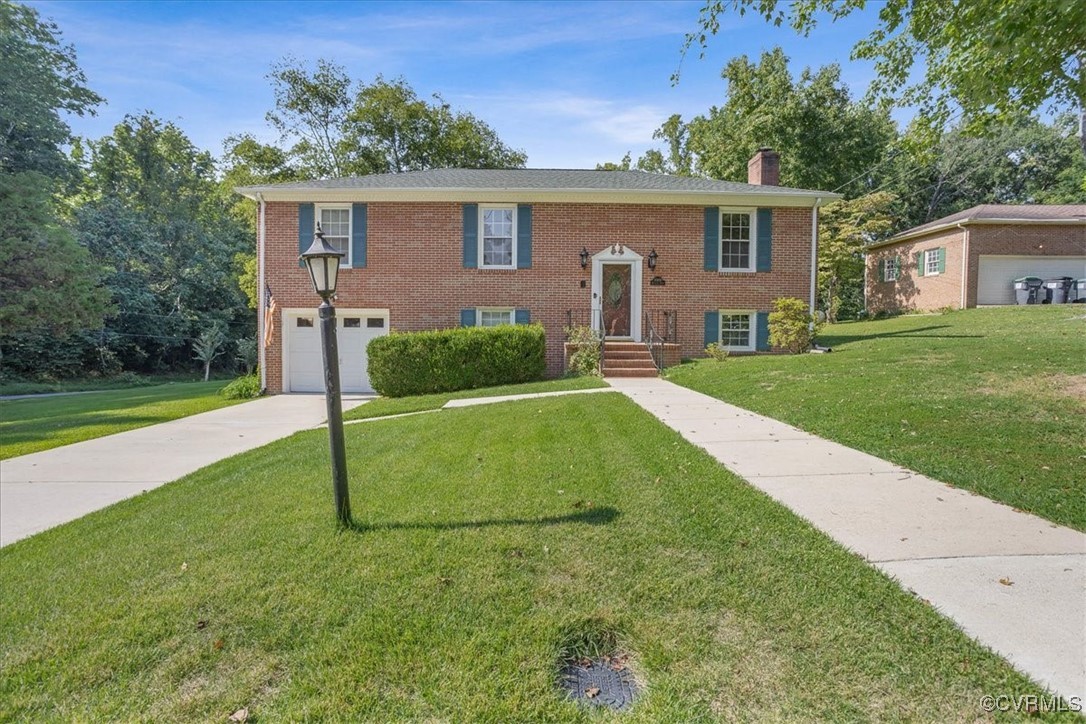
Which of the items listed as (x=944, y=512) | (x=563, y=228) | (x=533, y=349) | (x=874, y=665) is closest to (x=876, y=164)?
(x=563, y=228)

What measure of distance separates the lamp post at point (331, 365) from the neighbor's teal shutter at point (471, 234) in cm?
931

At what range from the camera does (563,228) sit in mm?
13031

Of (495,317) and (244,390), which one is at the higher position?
(495,317)

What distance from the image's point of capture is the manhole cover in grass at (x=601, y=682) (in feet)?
6.63

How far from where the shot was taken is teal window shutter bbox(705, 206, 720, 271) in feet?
43.0

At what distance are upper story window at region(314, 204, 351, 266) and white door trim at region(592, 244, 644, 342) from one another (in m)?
5.90

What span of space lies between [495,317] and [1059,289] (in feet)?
61.0

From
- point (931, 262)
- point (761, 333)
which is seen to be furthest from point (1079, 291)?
point (761, 333)

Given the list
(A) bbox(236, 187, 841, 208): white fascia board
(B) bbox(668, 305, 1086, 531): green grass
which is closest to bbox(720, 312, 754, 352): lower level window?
(B) bbox(668, 305, 1086, 531): green grass

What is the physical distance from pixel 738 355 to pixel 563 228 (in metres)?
5.19

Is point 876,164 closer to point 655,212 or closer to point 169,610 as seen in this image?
point 655,212

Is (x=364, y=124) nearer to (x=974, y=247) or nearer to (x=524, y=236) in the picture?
(x=524, y=236)

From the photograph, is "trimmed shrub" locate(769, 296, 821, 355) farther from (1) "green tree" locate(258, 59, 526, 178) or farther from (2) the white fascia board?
(1) "green tree" locate(258, 59, 526, 178)

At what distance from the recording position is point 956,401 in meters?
6.29
